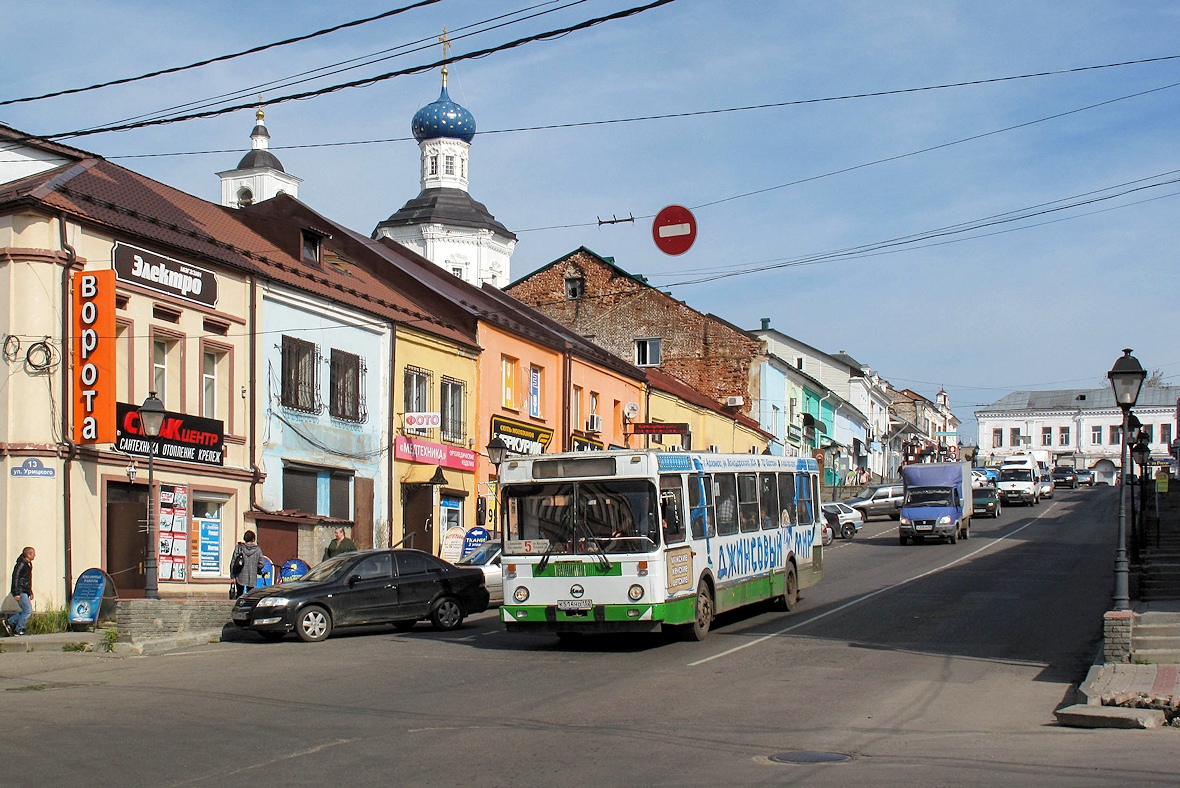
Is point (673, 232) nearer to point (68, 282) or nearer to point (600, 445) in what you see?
point (68, 282)

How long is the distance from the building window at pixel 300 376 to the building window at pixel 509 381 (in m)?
8.90

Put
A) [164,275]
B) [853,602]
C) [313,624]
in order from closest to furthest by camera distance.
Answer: [313,624] < [853,602] < [164,275]

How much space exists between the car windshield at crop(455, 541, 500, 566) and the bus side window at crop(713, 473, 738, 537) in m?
6.95

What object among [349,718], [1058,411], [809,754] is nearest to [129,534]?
[349,718]

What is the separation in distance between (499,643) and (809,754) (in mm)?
9591

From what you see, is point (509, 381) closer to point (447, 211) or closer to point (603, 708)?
point (603, 708)

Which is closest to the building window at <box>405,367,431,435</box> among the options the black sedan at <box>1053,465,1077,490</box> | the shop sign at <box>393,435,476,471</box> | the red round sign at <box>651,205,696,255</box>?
the shop sign at <box>393,435,476,471</box>

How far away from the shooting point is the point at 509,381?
3731 centimetres

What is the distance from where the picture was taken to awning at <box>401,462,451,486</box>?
3142 cm

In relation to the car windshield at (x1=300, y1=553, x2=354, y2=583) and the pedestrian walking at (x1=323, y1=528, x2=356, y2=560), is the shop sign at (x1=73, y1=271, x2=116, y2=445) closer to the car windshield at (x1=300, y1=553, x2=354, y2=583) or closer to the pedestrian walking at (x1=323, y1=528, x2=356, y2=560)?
the car windshield at (x1=300, y1=553, x2=354, y2=583)

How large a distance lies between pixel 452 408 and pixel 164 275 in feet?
36.8

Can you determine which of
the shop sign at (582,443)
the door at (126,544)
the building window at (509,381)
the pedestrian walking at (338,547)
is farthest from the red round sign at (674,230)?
the shop sign at (582,443)

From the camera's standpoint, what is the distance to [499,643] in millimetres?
18812

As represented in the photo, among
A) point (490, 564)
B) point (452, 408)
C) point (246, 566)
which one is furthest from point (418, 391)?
point (246, 566)
